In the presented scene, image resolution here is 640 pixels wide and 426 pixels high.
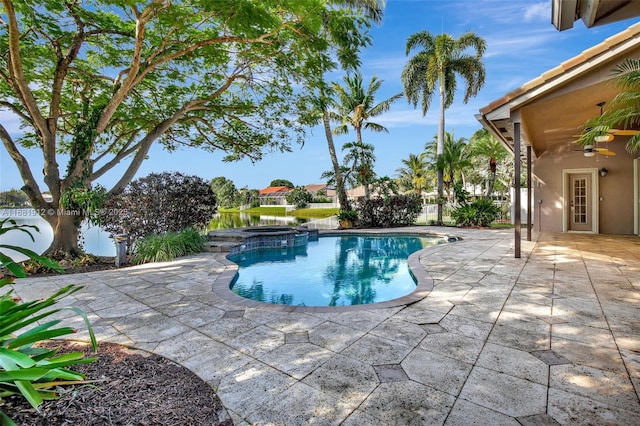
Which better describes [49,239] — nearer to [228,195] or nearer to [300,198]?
[300,198]

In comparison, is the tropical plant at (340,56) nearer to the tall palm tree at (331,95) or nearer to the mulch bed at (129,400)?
the tall palm tree at (331,95)

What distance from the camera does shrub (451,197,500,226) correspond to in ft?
45.2

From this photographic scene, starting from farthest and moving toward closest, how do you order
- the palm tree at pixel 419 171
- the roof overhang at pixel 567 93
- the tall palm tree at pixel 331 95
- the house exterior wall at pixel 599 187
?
1. the palm tree at pixel 419 171
2. the house exterior wall at pixel 599 187
3. the tall palm tree at pixel 331 95
4. the roof overhang at pixel 567 93

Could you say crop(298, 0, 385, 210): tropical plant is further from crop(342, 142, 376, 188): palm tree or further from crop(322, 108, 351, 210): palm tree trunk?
crop(342, 142, 376, 188): palm tree

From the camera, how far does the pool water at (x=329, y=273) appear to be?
543 cm

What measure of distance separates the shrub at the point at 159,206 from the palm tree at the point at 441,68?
11.6 m

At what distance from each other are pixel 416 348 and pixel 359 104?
58.2 feet

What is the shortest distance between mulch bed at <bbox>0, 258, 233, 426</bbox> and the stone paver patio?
13 centimetres

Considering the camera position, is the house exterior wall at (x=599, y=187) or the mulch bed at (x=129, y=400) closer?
the mulch bed at (x=129, y=400)

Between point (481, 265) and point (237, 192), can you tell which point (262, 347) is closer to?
point (481, 265)

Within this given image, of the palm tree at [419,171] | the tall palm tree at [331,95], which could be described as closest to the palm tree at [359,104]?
the tall palm tree at [331,95]

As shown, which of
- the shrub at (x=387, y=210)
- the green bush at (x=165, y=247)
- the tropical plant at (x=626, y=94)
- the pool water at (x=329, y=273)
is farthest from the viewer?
the shrub at (x=387, y=210)

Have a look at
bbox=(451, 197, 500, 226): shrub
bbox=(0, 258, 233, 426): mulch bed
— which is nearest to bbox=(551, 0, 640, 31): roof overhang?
bbox=(0, 258, 233, 426): mulch bed

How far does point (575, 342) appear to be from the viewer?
2.86 m
